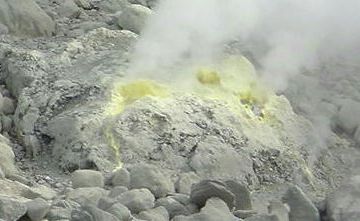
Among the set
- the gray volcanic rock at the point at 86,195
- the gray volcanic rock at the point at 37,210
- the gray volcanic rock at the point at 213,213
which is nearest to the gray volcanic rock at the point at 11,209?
the gray volcanic rock at the point at 37,210

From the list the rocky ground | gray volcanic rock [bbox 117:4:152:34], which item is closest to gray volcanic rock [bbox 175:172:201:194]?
the rocky ground

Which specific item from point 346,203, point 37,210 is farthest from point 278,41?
point 37,210

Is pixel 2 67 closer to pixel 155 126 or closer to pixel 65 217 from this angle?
pixel 155 126

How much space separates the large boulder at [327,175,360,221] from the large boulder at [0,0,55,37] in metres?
2.85

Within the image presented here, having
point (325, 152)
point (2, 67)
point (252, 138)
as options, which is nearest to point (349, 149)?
point (325, 152)

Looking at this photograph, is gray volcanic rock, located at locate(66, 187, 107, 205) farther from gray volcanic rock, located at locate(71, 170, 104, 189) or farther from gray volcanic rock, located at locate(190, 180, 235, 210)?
gray volcanic rock, located at locate(190, 180, 235, 210)

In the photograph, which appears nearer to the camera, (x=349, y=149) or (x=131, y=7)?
(x=349, y=149)

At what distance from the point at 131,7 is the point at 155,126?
1.77 metres

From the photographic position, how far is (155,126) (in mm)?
4926

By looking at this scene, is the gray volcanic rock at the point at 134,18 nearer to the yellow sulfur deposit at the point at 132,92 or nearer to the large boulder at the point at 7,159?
the yellow sulfur deposit at the point at 132,92

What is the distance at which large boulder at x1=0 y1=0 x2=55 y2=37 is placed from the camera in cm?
614

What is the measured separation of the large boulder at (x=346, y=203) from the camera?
4.01 m

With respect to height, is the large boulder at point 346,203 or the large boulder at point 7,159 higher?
the large boulder at point 346,203

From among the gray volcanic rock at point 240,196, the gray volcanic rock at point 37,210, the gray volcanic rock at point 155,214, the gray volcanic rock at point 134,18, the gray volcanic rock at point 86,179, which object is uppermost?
the gray volcanic rock at point 134,18
